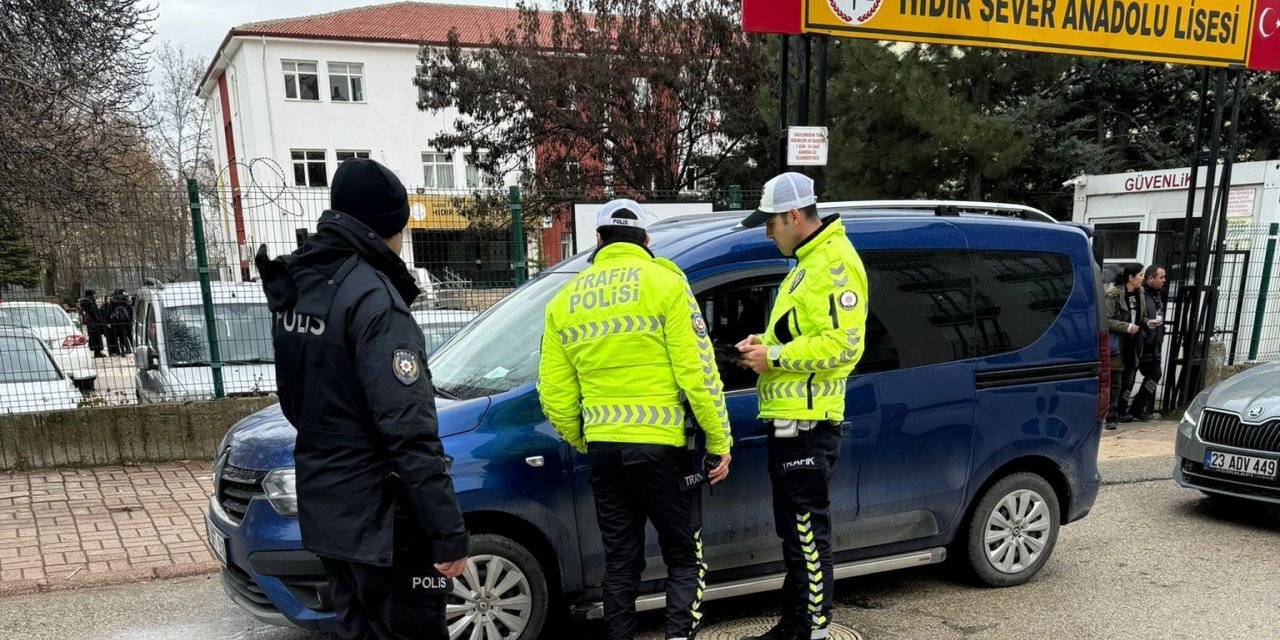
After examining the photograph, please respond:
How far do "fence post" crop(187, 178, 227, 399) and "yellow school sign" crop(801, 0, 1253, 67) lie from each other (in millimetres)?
5553

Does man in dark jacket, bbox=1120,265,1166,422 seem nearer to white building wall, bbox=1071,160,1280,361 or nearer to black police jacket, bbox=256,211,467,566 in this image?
white building wall, bbox=1071,160,1280,361

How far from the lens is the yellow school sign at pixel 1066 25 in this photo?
6.74 meters

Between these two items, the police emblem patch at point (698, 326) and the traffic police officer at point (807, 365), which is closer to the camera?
the police emblem patch at point (698, 326)

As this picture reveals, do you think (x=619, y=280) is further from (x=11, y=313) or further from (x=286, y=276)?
(x=11, y=313)

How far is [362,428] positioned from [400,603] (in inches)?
22.2

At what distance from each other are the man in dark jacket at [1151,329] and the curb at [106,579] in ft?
30.1

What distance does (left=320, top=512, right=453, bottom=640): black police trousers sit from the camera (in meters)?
2.34

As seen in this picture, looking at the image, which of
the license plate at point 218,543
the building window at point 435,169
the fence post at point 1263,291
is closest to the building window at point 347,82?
the building window at point 435,169

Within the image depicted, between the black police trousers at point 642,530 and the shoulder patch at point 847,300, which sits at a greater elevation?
the shoulder patch at point 847,300

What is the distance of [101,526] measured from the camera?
5.43 metres

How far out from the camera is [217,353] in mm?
7121

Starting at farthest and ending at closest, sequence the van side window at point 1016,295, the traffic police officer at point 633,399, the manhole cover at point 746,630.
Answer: the van side window at point 1016,295
the manhole cover at point 746,630
the traffic police officer at point 633,399

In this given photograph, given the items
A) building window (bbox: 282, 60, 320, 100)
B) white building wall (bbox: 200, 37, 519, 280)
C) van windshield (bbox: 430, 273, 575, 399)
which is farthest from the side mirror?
building window (bbox: 282, 60, 320, 100)

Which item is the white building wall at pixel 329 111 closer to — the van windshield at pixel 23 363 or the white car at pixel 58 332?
the white car at pixel 58 332
